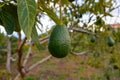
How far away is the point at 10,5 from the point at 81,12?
7.38 feet

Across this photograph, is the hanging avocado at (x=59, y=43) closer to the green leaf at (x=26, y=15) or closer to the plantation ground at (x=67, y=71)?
the green leaf at (x=26, y=15)

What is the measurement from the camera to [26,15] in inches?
28.0

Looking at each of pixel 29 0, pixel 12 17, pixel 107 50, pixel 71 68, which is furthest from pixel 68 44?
pixel 71 68

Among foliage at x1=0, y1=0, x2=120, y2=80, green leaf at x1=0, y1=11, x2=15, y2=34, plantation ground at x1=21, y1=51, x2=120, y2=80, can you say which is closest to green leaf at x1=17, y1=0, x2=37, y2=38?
foliage at x1=0, y1=0, x2=120, y2=80

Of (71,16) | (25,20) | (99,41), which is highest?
(25,20)

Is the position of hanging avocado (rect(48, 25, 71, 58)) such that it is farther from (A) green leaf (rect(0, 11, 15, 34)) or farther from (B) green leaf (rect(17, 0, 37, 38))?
(B) green leaf (rect(17, 0, 37, 38))

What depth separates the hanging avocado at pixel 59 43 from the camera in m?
1.00

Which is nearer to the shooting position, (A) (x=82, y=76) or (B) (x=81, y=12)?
(B) (x=81, y=12)

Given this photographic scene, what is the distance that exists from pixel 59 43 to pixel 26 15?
1.05 feet

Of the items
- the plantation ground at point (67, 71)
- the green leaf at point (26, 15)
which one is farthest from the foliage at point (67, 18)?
the plantation ground at point (67, 71)

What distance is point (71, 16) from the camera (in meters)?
3.51

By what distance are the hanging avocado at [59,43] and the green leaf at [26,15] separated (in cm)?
28

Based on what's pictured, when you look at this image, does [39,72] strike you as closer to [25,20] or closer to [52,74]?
[52,74]

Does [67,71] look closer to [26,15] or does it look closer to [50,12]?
[50,12]
